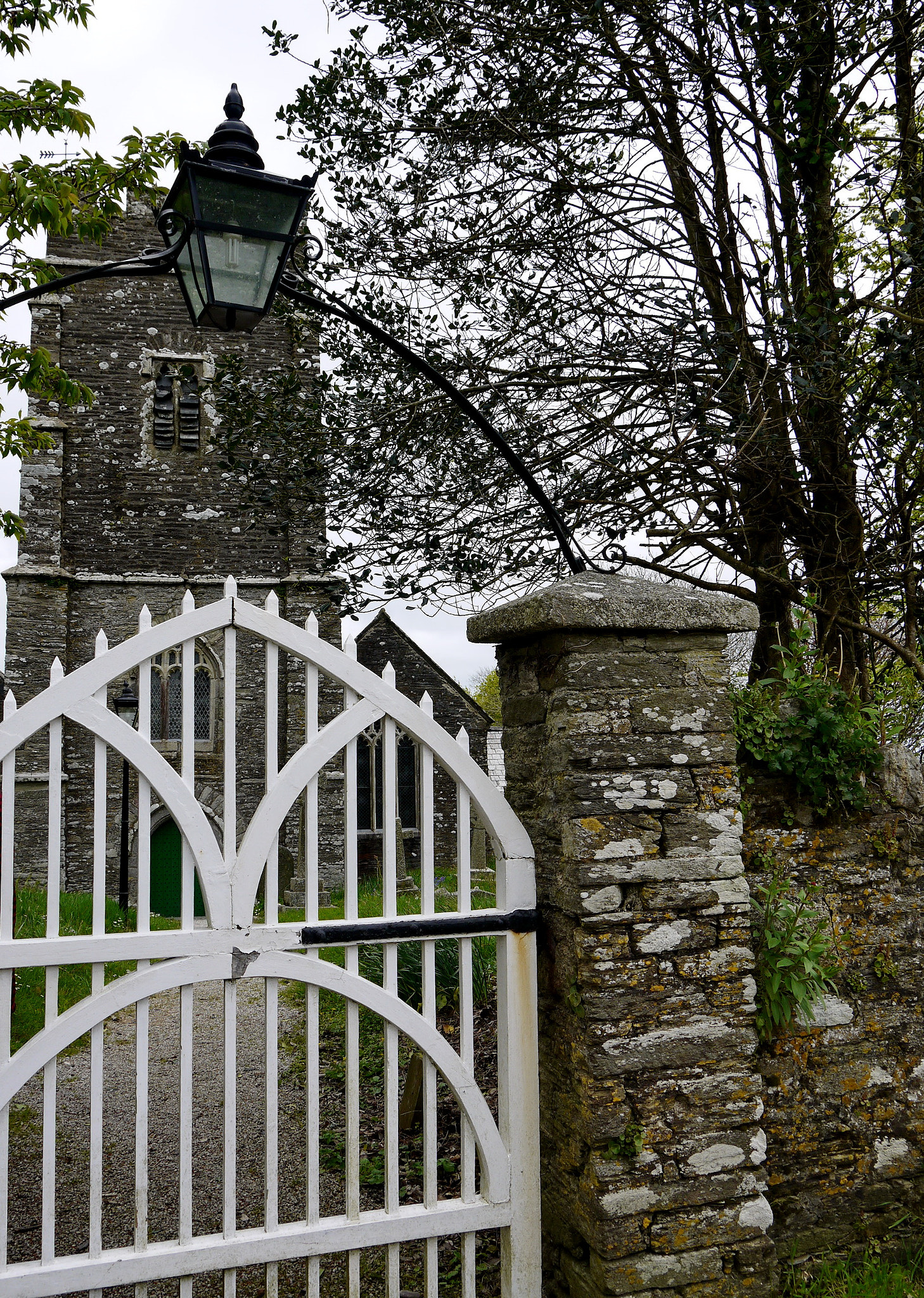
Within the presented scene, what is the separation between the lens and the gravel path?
154 inches

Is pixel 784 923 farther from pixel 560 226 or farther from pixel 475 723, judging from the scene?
pixel 475 723

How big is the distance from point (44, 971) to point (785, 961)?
19.1 feet

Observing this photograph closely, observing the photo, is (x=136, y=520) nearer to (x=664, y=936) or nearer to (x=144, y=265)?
(x=144, y=265)

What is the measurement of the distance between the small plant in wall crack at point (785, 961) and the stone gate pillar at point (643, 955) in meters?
0.17

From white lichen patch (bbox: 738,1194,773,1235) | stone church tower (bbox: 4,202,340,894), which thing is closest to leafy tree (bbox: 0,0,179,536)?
white lichen patch (bbox: 738,1194,773,1235)

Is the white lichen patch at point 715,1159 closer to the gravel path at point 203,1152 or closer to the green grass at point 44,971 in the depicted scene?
the gravel path at point 203,1152

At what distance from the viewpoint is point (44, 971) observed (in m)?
6.79

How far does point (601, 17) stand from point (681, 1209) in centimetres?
540

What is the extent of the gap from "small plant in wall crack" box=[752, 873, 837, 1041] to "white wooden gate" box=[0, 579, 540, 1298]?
33.1 inches

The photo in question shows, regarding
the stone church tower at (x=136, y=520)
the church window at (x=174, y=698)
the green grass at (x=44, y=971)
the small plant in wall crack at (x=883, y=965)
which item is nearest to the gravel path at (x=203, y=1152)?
the green grass at (x=44, y=971)

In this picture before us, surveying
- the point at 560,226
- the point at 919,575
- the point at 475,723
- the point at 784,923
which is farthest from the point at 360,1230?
the point at 475,723

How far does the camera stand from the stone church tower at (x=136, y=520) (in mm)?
16703

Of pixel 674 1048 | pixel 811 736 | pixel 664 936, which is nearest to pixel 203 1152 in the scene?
pixel 674 1048

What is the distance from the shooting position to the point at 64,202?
584cm
